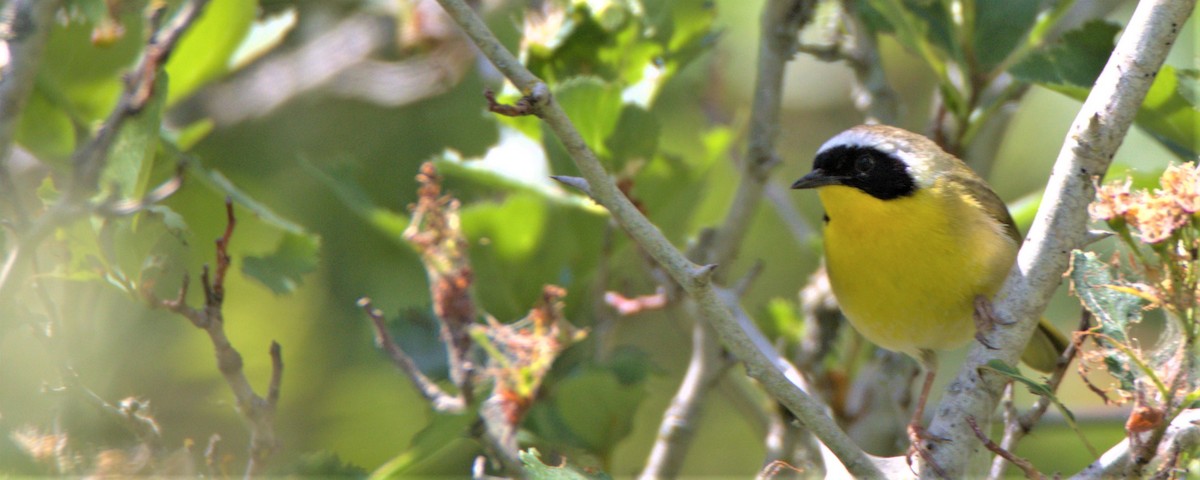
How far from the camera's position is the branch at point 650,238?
59.0 inches

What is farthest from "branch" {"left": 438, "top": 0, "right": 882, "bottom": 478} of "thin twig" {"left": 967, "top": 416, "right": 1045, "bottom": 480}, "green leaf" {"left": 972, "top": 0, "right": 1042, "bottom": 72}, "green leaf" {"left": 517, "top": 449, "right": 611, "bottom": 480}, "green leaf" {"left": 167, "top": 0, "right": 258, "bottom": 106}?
"green leaf" {"left": 167, "top": 0, "right": 258, "bottom": 106}

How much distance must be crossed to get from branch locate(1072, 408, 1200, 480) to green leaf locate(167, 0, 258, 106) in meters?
2.07

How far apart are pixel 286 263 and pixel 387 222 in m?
0.32

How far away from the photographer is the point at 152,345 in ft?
11.1

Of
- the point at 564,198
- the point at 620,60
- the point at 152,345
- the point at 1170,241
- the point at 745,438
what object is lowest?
the point at 745,438

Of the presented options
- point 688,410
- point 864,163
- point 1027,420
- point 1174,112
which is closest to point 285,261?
point 688,410

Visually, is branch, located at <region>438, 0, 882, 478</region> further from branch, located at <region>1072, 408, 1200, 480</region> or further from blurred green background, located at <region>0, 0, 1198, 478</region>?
blurred green background, located at <region>0, 0, 1198, 478</region>

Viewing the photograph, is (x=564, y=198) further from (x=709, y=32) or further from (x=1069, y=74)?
(x=1069, y=74)

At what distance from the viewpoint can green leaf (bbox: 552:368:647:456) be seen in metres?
2.53

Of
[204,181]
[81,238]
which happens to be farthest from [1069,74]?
[81,238]

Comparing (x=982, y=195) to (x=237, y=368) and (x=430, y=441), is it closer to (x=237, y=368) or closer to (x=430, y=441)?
(x=430, y=441)

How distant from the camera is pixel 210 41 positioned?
104 inches

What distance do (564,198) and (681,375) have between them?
194 centimetres

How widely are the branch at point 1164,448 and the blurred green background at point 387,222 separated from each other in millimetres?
856
